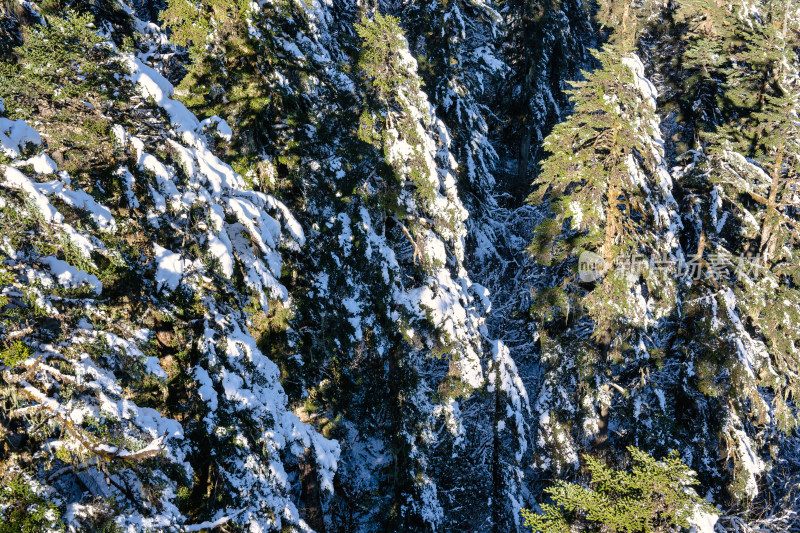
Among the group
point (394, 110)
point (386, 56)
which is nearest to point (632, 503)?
point (394, 110)

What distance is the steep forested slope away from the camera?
5.15 m

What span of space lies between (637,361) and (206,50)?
1103 centimetres

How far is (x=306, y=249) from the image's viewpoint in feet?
33.6

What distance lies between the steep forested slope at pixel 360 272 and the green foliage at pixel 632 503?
0.30ft

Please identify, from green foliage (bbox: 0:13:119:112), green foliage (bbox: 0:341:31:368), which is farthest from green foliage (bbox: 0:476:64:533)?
green foliage (bbox: 0:13:119:112)

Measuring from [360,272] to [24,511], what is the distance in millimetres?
7346

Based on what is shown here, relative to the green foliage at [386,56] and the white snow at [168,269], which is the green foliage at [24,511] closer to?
the white snow at [168,269]

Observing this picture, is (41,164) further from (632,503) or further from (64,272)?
(632,503)

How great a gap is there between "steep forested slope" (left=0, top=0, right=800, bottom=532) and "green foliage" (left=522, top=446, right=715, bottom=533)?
0.09 metres

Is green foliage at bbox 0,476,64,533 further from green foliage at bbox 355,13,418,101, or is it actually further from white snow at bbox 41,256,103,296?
green foliage at bbox 355,13,418,101

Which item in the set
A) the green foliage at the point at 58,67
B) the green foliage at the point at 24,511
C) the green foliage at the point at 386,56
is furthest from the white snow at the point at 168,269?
the green foliage at the point at 386,56

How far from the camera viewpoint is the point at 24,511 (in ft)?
14.3

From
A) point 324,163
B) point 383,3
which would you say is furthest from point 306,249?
point 383,3

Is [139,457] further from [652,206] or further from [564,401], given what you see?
[652,206]
